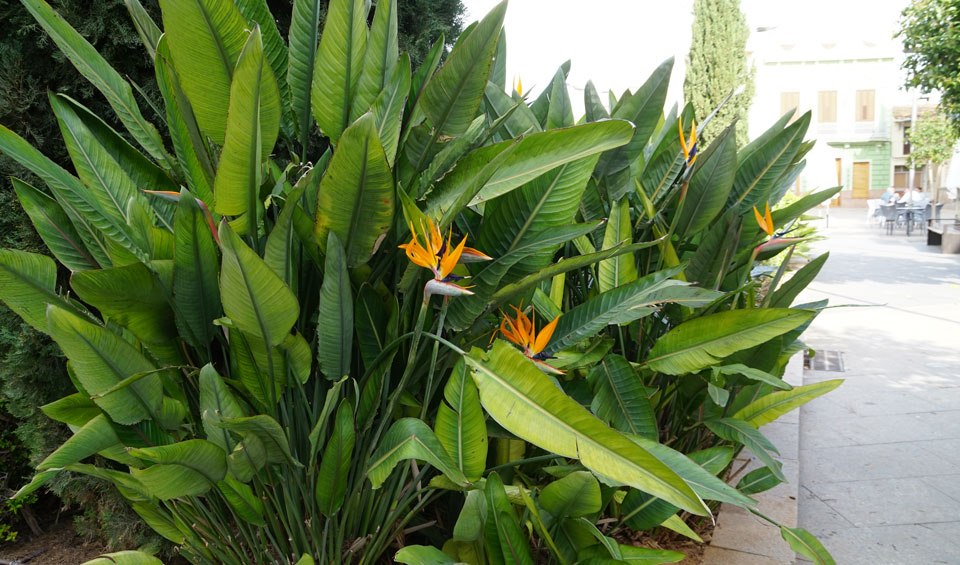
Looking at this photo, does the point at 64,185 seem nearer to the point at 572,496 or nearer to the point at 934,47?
the point at 572,496

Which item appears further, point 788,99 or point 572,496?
point 788,99

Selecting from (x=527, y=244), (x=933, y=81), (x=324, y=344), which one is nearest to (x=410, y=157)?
(x=527, y=244)

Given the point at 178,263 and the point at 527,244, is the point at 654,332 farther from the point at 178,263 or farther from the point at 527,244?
the point at 178,263

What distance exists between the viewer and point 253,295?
1.17 m

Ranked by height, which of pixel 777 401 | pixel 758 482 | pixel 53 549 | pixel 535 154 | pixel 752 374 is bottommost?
pixel 53 549

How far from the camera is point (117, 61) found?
2270 millimetres

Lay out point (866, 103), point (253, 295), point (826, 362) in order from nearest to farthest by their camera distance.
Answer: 1. point (253, 295)
2. point (826, 362)
3. point (866, 103)

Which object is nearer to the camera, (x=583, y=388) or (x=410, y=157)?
(x=410, y=157)

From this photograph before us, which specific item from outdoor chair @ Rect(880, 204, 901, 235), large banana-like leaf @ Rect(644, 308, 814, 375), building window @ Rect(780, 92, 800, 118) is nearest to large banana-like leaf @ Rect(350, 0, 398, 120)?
large banana-like leaf @ Rect(644, 308, 814, 375)

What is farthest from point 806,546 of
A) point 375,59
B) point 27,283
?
point 27,283

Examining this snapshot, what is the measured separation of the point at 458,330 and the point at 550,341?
0.31 meters

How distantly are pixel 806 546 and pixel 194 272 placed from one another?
1.63 metres

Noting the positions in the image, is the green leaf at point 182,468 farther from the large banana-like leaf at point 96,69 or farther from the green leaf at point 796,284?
the green leaf at point 796,284

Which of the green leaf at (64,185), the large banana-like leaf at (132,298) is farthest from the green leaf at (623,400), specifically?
the green leaf at (64,185)
